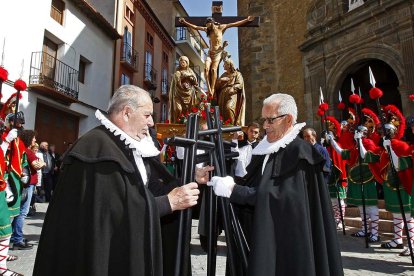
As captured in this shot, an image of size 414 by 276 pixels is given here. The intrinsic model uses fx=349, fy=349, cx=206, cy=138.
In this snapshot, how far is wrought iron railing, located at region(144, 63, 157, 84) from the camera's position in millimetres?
22375

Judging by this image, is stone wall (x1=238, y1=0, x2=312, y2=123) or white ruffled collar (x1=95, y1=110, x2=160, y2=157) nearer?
white ruffled collar (x1=95, y1=110, x2=160, y2=157)

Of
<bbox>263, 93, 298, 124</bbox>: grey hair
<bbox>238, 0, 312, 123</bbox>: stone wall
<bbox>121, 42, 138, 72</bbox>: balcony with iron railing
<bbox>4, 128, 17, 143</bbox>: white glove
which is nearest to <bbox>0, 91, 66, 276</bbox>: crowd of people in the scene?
<bbox>4, 128, 17, 143</bbox>: white glove

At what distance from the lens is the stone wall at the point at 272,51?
1421cm

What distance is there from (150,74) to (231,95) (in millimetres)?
15460

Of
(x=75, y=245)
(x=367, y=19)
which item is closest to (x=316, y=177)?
(x=75, y=245)

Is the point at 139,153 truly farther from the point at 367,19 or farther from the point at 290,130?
the point at 367,19

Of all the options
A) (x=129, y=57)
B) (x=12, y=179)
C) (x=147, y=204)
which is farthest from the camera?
(x=129, y=57)

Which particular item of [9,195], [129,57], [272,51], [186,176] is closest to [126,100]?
[186,176]

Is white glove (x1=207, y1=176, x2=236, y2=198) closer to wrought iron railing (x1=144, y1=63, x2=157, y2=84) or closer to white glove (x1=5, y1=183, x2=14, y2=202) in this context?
white glove (x1=5, y1=183, x2=14, y2=202)

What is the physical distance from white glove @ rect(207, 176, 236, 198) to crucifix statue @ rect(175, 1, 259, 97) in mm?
6531

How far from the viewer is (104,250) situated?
1.94 meters

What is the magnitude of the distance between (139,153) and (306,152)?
3.69 ft

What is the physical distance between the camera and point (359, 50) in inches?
435

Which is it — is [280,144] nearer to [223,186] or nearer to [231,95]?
[223,186]
